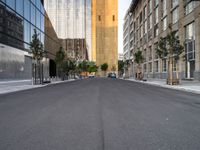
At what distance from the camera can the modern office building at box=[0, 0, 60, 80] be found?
29.4 m

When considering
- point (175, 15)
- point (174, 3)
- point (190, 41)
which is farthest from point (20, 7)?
point (174, 3)

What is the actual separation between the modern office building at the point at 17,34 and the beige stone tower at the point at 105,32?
109197mm

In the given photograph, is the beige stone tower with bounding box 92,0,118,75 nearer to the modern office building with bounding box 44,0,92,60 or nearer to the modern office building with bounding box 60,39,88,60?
the modern office building with bounding box 44,0,92,60

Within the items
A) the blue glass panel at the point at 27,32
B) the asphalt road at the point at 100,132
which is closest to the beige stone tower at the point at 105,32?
the blue glass panel at the point at 27,32

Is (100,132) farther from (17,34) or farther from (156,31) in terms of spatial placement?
(156,31)

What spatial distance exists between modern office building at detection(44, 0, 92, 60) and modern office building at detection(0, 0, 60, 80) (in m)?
92.0

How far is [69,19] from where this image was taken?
138750 mm

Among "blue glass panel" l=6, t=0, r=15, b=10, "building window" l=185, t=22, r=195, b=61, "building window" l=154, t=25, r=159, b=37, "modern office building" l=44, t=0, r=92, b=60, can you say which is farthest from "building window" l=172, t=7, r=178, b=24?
"modern office building" l=44, t=0, r=92, b=60

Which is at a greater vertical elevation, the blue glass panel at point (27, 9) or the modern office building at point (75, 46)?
the modern office building at point (75, 46)

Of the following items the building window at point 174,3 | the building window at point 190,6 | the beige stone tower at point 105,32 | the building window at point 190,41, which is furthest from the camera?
the beige stone tower at point 105,32

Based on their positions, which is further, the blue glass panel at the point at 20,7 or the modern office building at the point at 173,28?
the modern office building at the point at 173,28

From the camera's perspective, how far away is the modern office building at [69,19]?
138 meters

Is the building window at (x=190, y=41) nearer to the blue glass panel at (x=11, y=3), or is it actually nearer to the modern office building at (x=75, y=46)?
the blue glass panel at (x=11, y=3)

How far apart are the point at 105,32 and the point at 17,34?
125089mm
